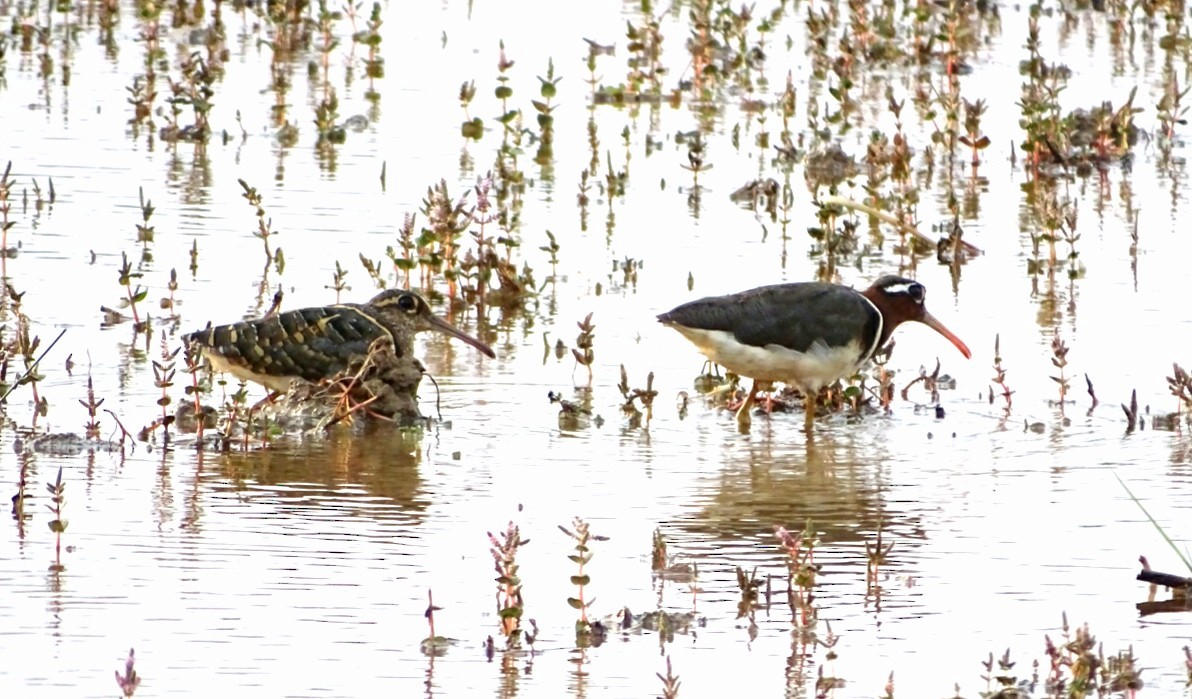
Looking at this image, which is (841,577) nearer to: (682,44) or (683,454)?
(683,454)

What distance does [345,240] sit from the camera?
1194cm

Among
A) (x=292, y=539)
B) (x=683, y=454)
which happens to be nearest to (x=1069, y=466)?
(x=683, y=454)

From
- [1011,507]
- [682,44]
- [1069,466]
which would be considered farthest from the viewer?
[682,44]

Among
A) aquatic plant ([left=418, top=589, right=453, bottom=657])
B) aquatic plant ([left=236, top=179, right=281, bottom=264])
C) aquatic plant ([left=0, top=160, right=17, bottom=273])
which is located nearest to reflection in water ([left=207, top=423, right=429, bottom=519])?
aquatic plant ([left=418, top=589, right=453, bottom=657])

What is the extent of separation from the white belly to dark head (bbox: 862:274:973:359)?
0.52m

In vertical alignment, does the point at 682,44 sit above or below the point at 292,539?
above

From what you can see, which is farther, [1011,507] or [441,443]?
[441,443]

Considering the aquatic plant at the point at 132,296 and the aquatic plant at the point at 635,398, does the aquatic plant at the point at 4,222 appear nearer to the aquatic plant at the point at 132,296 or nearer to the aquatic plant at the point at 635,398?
the aquatic plant at the point at 132,296

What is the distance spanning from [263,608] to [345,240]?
5.78 meters

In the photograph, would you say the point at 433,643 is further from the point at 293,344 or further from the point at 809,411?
the point at 809,411

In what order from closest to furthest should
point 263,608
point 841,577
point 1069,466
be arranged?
point 263,608 → point 841,577 → point 1069,466

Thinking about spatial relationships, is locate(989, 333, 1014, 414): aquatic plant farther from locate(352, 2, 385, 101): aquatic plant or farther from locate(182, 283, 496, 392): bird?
locate(352, 2, 385, 101): aquatic plant

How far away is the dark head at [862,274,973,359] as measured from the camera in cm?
1002

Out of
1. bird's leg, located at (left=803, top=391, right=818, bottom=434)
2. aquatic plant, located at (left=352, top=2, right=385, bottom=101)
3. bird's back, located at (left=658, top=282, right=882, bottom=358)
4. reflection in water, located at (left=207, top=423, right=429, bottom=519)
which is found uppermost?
aquatic plant, located at (left=352, top=2, right=385, bottom=101)
